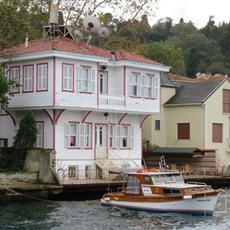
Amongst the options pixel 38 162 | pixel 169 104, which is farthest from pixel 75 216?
pixel 169 104

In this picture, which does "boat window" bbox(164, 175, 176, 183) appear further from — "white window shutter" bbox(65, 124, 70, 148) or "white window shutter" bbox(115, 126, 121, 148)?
"white window shutter" bbox(115, 126, 121, 148)

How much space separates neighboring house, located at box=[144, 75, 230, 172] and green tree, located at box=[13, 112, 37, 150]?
1683 cm

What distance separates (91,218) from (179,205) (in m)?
5.13

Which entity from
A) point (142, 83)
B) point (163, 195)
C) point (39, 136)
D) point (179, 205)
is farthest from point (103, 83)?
point (179, 205)

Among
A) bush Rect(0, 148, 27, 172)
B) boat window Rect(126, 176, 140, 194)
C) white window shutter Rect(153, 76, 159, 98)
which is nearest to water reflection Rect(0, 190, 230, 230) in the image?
boat window Rect(126, 176, 140, 194)

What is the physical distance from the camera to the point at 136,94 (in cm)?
5012

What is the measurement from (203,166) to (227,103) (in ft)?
23.7

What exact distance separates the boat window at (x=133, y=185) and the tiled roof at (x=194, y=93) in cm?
2130

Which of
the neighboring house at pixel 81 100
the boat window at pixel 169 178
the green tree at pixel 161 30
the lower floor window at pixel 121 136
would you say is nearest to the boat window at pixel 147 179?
Answer: the boat window at pixel 169 178

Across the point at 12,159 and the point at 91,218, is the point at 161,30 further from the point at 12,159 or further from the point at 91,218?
the point at 91,218

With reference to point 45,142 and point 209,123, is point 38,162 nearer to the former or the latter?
point 45,142

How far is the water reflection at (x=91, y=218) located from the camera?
32219mm

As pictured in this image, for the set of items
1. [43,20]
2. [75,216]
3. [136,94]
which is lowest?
[75,216]

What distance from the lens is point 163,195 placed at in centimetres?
3744
